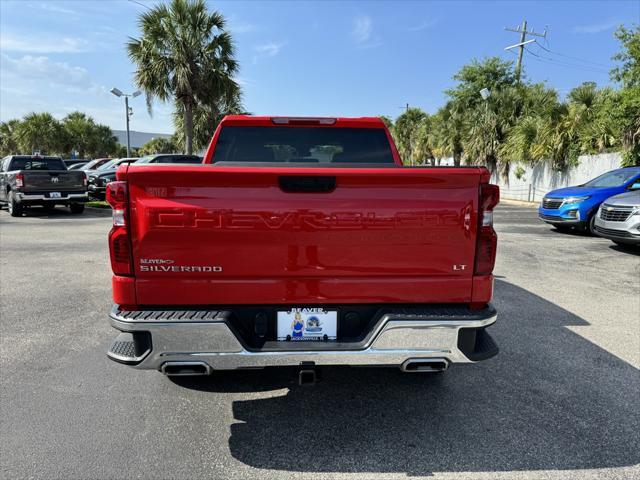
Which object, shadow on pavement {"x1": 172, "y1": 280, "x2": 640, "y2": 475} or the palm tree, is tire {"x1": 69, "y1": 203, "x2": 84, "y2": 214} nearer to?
the palm tree

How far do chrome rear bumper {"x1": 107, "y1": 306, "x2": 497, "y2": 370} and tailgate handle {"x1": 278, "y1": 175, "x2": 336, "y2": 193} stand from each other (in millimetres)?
785

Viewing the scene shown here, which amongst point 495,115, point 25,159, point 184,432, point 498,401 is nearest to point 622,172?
point 498,401

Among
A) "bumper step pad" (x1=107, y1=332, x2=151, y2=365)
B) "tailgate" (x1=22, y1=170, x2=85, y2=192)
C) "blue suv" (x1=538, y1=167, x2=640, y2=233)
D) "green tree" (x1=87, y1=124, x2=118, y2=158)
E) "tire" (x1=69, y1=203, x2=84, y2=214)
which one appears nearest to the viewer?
"bumper step pad" (x1=107, y1=332, x2=151, y2=365)

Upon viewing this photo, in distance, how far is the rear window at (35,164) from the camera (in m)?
14.3

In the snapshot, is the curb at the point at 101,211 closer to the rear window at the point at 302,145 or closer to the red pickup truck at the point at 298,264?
the rear window at the point at 302,145

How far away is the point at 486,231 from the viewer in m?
2.49

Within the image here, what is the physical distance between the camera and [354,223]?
2.40m

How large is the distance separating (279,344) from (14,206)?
14.9 m

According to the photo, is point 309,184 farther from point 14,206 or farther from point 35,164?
point 35,164

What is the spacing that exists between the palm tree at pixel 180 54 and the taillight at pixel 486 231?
1884cm

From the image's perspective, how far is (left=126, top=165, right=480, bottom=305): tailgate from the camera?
233cm

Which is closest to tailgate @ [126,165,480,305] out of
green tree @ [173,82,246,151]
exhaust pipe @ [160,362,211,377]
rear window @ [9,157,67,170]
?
exhaust pipe @ [160,362,211,377]

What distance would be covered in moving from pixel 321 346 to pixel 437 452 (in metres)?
0.95

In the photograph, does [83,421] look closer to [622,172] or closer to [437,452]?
[437,452]
